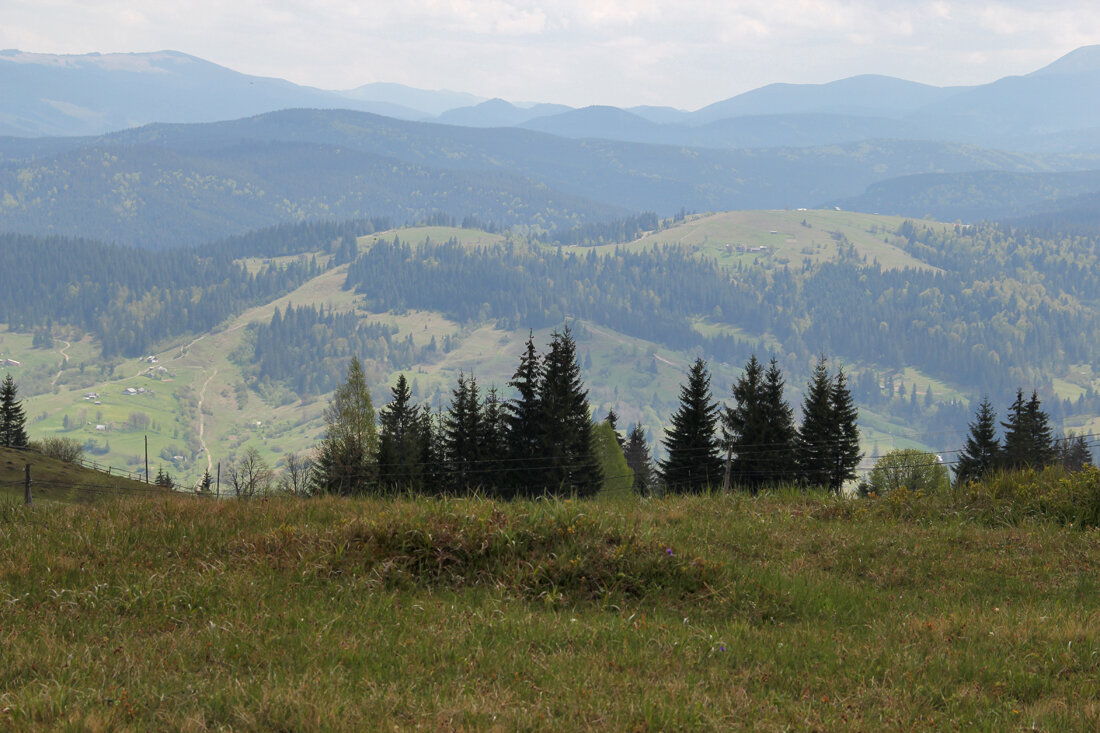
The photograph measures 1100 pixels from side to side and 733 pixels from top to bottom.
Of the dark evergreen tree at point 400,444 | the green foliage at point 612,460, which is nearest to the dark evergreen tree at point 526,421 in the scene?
the dark evergreen tree at point 400,444

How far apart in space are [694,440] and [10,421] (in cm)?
7748

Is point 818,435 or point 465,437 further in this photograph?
point 818,435

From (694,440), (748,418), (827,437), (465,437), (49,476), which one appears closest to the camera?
(465,437)

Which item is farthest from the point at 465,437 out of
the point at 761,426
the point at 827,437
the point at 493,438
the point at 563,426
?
the point at 827,437

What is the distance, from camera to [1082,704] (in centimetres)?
583

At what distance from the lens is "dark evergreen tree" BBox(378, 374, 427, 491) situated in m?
51.8

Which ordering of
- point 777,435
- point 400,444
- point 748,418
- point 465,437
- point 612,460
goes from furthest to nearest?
point 612,460 → point 400,444 → point 748,418 → point 777,435 → point 465,437

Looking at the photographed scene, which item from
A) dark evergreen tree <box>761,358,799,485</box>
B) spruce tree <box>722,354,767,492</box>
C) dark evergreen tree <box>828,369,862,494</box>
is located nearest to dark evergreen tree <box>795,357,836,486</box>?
dark evergreen tree <box>828,369,862,494</box>

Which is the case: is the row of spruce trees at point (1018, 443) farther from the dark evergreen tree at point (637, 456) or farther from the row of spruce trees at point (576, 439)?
the dark evergreen tree at point (637, 456)

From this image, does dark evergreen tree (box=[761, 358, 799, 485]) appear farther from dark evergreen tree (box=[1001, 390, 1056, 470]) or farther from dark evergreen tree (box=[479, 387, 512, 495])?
dark evergreen tree (box=[479, 387, 512, 495])

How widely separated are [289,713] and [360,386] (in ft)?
301

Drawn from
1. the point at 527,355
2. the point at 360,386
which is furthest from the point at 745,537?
the point at 360,386

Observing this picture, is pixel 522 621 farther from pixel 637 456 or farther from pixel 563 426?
pixel 637 456

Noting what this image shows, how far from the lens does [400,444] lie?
63000 mm
